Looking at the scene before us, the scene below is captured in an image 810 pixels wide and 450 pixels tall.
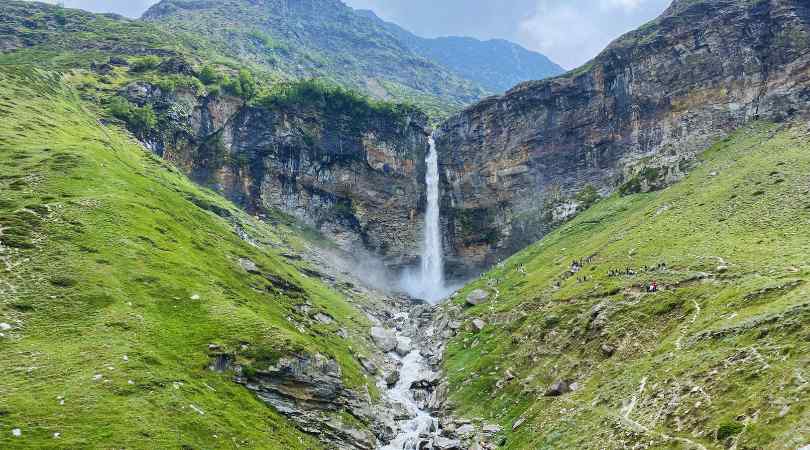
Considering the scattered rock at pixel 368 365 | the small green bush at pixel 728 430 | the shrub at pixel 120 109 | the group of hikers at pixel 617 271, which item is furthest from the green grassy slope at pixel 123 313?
the shrub at pixel 120 109

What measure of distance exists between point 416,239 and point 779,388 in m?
123

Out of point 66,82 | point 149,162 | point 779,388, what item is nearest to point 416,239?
point 149,162

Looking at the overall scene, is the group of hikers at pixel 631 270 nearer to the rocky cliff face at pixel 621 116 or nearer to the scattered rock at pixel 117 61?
the rocky cliff face at pixel 621 116

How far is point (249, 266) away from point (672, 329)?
6169cm

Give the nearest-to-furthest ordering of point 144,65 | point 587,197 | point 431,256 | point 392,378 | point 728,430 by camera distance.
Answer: point 728,430
point 392,378
point 587,197
point 431,256
point 144,65

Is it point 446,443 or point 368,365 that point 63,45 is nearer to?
point 368,365

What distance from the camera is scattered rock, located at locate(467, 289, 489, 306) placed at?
85650mm

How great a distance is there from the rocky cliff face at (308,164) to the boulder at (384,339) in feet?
193

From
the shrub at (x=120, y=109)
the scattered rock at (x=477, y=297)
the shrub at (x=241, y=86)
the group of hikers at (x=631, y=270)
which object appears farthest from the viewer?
the shrub at (x=241, y=86)

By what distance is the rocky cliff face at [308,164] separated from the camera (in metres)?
140

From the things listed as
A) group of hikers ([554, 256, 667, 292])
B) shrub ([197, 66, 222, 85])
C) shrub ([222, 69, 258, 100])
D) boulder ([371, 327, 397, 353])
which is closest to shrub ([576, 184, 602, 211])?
group of hikers ([554, 256, 667, 292])

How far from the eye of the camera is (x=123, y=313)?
155 ft

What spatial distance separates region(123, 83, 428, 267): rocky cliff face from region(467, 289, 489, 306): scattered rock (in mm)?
55904

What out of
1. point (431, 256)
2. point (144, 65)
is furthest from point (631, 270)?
point (144, 65)
